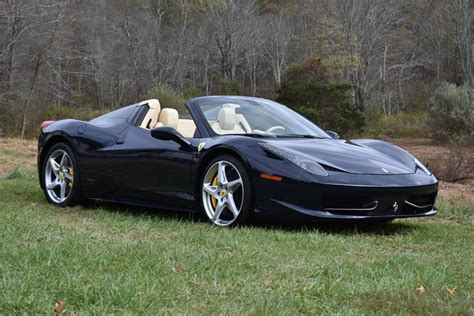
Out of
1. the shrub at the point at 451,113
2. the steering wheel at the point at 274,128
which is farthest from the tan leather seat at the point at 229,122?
the shrub at the point at 451,113

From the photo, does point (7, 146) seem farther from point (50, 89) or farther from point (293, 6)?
point (293, 6)

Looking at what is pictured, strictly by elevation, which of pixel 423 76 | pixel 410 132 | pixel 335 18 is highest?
pixel 335 18

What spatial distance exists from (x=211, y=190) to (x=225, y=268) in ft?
6.54

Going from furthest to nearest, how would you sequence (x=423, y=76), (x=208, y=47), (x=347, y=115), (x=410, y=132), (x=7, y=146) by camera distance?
1. (x=423, y=76)
2. (x=208, y=47)
3. (x=410, y=132)
4. (x=347, y=115)
5. (x=7, y=146)

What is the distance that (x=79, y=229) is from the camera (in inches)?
183

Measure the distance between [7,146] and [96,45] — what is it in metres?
28.2

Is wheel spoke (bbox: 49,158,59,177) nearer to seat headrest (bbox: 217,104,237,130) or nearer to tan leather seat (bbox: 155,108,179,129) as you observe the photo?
tan leather seat (bbox: 155,108,179,129)

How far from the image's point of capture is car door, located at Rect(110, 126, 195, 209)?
554 cm

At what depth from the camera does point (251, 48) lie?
4659 centimetres

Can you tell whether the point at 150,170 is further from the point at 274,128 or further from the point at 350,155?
the point at 350,155

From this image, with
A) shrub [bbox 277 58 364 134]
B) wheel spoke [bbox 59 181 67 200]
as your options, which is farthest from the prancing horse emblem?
shrub [bbox 277 58 364 134]

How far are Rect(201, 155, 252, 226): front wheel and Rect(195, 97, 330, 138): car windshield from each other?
485 millimetres

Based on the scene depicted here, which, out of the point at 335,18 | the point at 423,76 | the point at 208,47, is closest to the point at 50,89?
the point at 208,47

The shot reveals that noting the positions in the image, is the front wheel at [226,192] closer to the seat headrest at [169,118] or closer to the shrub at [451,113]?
the seat headrest at [169,118]
